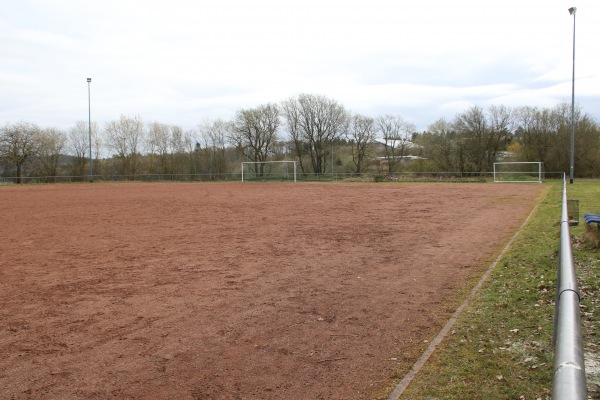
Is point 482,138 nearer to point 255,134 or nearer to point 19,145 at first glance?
point 255,134

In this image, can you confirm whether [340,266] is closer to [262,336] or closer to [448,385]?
[262,336]

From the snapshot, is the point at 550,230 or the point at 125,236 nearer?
the point at 550,230

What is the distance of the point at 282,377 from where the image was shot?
4199 millimetres

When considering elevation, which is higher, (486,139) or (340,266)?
(486,139)

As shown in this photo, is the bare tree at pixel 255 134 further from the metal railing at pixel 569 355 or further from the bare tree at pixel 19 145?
the metal railing at pixel 569 355

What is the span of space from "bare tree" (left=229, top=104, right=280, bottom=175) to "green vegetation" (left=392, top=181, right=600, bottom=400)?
6243 centimetres

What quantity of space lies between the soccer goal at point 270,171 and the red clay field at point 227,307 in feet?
144

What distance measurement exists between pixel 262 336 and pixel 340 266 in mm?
3738

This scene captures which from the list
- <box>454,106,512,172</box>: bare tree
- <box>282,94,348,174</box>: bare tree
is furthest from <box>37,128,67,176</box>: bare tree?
<box>454,106,512,172</box>: bare tree

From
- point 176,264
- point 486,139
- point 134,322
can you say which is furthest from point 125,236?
point 486,139

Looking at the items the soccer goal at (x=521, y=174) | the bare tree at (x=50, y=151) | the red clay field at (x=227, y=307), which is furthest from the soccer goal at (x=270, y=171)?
the red clay field at (x=227, y=307)

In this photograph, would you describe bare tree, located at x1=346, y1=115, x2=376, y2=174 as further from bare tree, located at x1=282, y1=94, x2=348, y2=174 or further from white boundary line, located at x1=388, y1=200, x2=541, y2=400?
white boundary line, located at x1=388, y1=200, x2=541, y2=400

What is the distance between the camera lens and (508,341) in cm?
473

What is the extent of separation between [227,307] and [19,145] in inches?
2623
